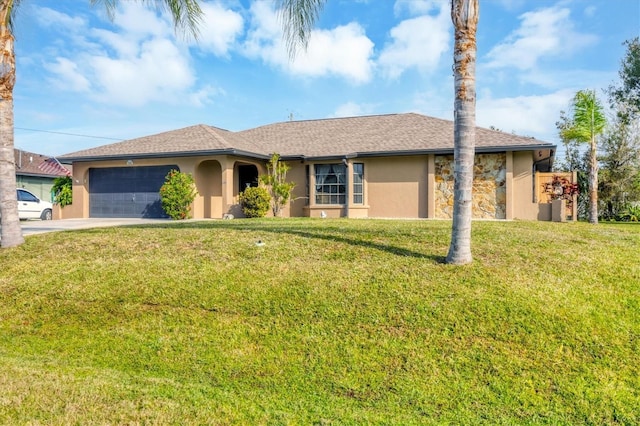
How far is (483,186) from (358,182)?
4894mm

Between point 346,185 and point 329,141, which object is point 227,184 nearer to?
point 346,185

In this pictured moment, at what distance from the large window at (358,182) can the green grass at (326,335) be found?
384 inches

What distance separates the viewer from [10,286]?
6.92 meters

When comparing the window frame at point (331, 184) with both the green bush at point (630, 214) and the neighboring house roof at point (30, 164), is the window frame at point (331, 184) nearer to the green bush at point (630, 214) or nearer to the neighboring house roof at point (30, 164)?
the green bush at point (630, 214)

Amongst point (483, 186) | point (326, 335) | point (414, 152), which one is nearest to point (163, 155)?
point (414, 152)

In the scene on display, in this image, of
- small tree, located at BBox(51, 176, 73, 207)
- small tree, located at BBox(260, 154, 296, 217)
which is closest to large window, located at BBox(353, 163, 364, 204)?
small tree, located at BBox(260, 154, 296, 217)

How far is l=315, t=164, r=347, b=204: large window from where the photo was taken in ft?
58.6

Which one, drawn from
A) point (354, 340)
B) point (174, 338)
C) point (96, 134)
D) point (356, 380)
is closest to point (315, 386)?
point (356, 380)

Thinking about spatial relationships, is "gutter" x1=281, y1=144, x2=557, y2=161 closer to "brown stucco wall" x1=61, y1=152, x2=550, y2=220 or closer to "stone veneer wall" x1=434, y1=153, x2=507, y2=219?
"brown stucco wall" x1=61, y1=152, x2=550, y2=220

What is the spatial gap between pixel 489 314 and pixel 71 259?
286 inches

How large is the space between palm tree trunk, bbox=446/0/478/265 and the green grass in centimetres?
54

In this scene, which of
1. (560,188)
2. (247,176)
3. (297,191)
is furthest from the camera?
(247,176)

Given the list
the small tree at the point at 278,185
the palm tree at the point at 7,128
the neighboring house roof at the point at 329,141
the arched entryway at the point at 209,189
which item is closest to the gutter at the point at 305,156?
the neighboring house roof at the point at 329,141

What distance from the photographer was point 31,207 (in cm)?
1938
